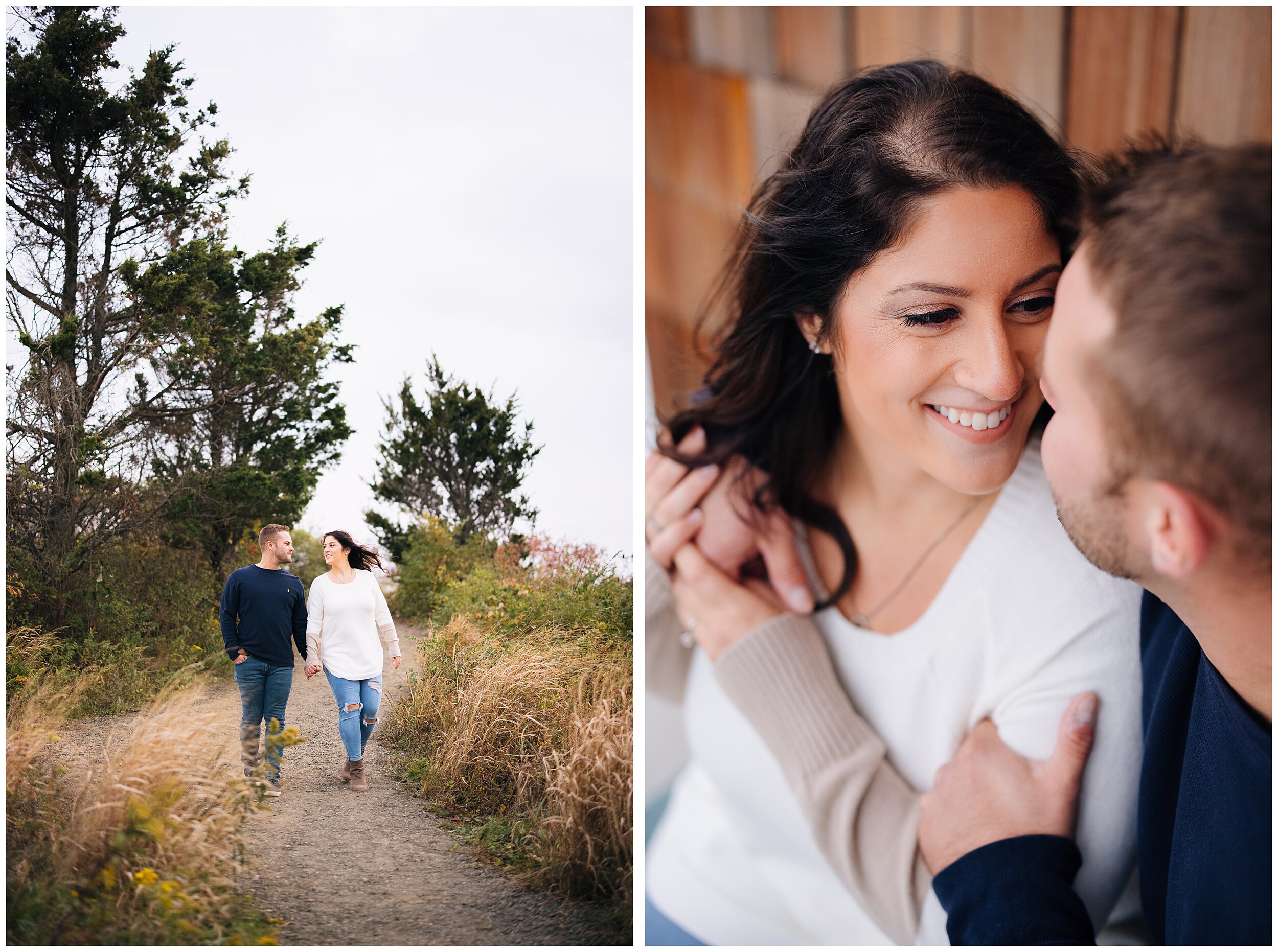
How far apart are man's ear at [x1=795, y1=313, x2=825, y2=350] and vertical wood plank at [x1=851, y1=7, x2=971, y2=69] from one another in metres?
0.62

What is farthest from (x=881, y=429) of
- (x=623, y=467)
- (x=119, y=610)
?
(x=119, y=610)

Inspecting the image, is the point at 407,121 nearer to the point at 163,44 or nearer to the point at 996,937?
the point at 163,44

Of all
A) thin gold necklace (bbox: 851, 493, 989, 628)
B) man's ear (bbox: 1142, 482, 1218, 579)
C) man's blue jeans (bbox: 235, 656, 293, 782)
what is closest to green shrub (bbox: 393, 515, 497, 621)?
man's blue jeans (bbox: 235, 656, 293, 782)

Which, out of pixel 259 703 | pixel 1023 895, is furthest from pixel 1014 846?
pixel 259 703

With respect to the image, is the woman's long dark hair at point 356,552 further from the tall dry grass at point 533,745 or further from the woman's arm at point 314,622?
the tall dry grass at point 533,745

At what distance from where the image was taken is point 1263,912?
1444mm

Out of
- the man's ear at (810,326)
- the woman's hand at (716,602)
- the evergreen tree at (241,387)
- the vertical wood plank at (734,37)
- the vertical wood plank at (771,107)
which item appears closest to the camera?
the man's ear at (810,326)

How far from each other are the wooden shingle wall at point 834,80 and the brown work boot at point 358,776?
1.04 metres

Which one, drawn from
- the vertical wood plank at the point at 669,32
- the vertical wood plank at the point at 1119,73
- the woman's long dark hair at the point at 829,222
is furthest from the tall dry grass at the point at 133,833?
the vertical wood plank at the point at 1119,73

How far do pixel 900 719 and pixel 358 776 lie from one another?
3.56 feet

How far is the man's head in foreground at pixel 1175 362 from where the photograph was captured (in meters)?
1.08

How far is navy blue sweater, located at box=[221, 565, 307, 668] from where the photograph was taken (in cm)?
172

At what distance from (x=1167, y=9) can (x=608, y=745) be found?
1785 millimetres

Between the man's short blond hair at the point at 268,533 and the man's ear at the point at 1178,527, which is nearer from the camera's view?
the man's ear at the point at 1178,527
